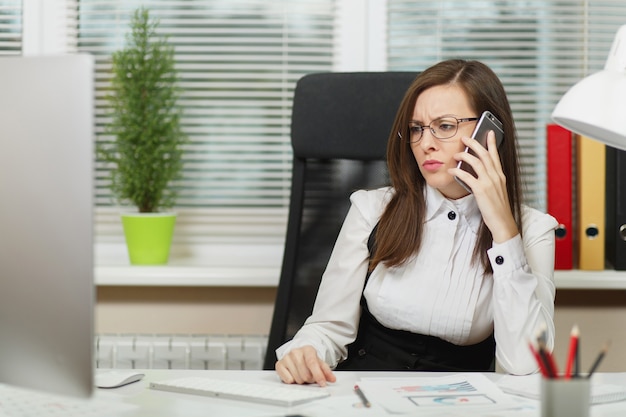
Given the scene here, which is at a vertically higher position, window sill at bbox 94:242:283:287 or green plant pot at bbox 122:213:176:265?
green plant pot at bbox 122:213:176:265

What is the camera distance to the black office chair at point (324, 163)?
1.90 metres

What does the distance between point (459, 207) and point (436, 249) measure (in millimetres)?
101

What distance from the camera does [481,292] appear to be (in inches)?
65.6

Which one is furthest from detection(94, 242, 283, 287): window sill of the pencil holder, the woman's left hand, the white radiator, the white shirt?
the pencil holder

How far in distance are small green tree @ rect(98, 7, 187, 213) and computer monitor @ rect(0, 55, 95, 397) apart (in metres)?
1.34

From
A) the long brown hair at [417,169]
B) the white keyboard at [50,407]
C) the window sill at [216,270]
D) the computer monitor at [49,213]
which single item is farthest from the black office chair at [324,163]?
the computer monitor at [49,213]

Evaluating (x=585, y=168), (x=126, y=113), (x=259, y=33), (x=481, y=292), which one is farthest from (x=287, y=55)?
(x=481, y=292)

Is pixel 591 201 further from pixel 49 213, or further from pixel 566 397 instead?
pixel 49 213

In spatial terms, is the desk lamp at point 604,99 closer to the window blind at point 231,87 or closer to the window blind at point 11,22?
the window blind at point 231,87

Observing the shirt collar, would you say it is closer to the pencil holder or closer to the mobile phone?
the mobile phone

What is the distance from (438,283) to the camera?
1666mm

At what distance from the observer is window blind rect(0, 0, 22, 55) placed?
2473mm

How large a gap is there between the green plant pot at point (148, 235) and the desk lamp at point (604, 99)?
136 centimetres

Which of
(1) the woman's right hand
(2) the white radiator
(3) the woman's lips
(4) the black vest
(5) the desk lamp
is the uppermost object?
(5) the desk lamp
